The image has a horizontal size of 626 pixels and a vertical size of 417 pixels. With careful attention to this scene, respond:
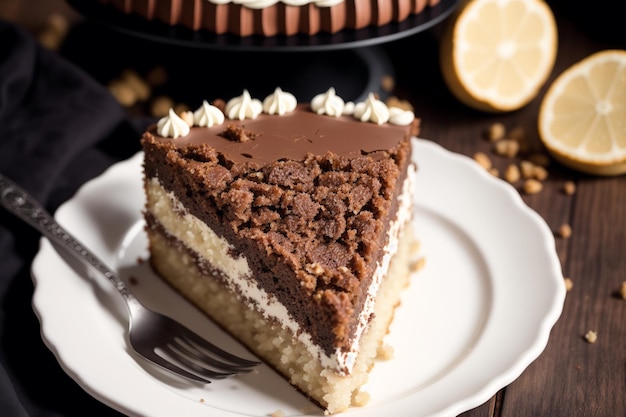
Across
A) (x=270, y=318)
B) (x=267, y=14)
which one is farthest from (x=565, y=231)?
(x=267, y=14)

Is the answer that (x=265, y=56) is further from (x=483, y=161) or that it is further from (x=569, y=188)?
(x=569, y=188)

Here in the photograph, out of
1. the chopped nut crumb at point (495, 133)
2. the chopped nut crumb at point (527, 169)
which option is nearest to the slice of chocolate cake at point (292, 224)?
the chopped nut crumb at point (527, 169)

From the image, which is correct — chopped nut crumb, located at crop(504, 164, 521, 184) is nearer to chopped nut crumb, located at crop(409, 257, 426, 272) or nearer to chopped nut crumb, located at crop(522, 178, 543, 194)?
chopped nut crumb, located at crop(522, 178, 543, 194)

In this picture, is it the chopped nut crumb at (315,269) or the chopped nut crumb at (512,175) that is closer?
the chopped nut crumb at (315,269)

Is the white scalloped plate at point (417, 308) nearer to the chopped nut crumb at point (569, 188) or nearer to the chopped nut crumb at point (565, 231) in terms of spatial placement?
the chopped nut crumb at point (565, 231)

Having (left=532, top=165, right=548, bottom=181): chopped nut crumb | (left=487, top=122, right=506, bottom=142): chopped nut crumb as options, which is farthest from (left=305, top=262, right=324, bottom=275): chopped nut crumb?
(left=487, top=122, right=506, bottom=142): chopped nut crumb

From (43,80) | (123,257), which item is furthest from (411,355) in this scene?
(43,80)

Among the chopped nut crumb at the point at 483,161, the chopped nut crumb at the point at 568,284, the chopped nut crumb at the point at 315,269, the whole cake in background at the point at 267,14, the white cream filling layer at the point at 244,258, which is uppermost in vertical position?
the whole cake in background at the point at 267,14
